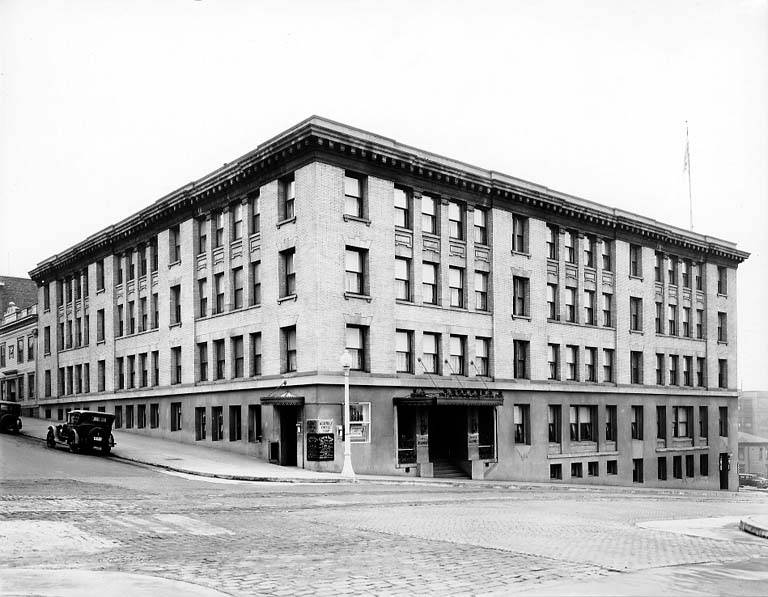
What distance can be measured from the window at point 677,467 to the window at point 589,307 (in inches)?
461

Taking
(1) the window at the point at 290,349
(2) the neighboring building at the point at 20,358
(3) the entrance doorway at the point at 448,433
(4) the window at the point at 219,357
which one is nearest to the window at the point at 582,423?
(3) the entrance doorway at the point at 448,433

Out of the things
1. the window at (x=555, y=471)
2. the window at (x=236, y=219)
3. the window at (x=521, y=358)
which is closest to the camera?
the window at (x=236, y=219)

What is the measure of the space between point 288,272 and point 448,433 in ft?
38.1

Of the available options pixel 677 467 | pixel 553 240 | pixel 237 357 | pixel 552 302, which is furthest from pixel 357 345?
pixel 677 467

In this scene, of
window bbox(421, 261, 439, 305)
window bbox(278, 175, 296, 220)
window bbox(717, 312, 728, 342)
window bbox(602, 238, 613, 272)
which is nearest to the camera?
window bbox(278, 175, 296, 220)

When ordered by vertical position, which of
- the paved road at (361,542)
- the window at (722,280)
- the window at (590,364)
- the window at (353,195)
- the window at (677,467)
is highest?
the window at (353,195)

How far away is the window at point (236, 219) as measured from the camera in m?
40.2

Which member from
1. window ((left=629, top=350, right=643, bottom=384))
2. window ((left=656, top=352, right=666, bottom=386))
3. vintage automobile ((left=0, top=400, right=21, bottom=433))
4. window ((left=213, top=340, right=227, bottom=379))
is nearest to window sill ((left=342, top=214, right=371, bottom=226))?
window ((left=213, top=340, right=227, bottom=379))

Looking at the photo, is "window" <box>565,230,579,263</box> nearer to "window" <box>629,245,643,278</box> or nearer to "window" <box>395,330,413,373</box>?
"window" <box>629,245,643,278</box>

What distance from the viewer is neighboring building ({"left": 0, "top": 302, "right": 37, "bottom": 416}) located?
2657 inches

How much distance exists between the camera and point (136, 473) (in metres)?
29.1

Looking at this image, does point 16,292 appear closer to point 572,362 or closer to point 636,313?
point 572,362

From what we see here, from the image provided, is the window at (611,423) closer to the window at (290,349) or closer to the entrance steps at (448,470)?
the entrance steps at (448,470)

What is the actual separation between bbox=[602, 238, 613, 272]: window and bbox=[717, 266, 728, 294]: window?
13.2 m
